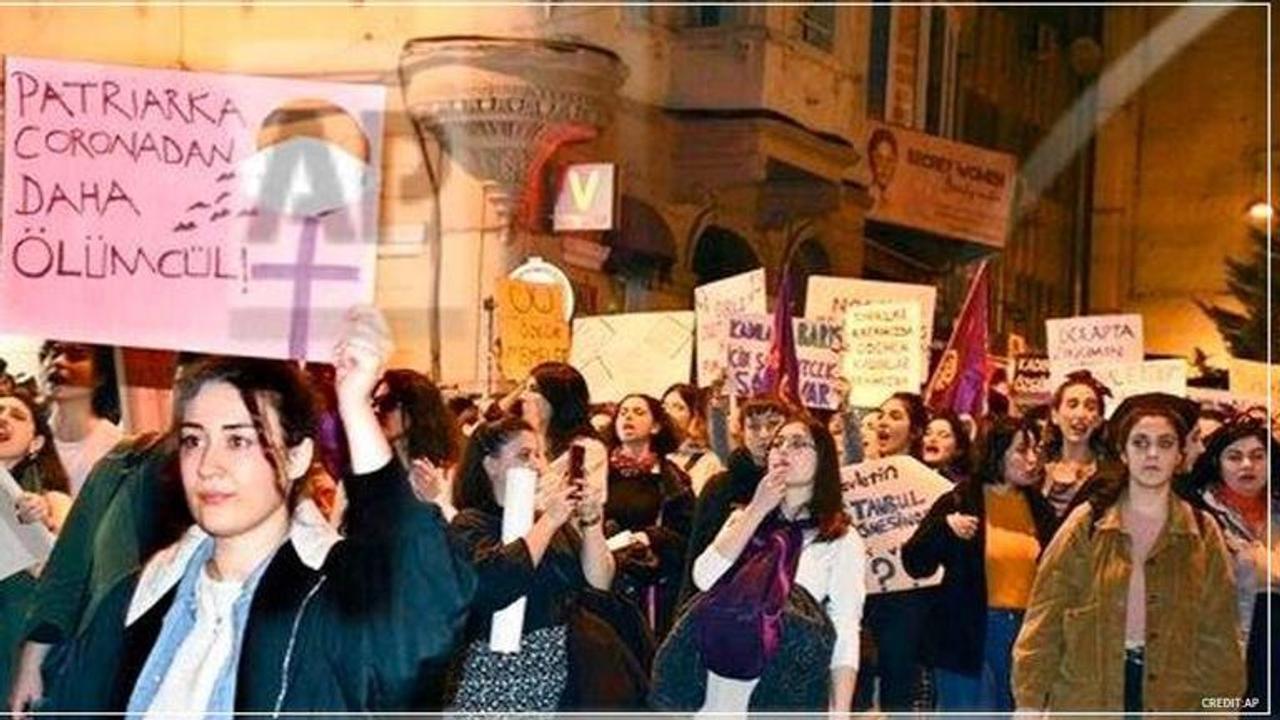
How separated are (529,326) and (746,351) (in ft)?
1.74

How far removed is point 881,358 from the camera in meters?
7.35

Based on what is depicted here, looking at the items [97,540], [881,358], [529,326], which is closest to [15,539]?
[97,540]

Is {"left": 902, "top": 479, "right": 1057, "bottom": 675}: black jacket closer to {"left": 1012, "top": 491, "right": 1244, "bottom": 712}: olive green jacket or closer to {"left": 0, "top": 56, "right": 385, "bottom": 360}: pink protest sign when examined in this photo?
{"left": 1012, "top": 491, "right": 1244, "bottom": 712}: olive green jacket

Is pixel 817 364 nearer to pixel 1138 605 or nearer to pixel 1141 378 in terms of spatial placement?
pixel 1141 378

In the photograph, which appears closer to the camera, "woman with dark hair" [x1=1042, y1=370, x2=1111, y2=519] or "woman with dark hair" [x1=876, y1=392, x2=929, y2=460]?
"woman with dark hair" [x1=1042, y1=370, x2=1111, y2=519]

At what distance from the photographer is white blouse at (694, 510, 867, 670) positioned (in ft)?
20.1

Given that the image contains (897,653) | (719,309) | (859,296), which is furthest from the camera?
(859,296)

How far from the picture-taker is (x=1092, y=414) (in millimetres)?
6848

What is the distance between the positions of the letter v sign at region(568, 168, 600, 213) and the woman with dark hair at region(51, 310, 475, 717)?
3.57 m

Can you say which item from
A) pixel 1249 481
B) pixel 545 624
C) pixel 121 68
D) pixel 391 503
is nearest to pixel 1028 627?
pixel 1249 481

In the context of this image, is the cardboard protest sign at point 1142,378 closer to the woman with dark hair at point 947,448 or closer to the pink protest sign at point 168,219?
the woman with dark hair at point 947,448

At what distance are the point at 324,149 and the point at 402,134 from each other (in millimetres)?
1122

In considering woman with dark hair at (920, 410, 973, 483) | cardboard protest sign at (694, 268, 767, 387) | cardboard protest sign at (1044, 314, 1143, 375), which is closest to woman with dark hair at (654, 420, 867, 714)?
woman with dark hair at (920, 410, 973, 483)

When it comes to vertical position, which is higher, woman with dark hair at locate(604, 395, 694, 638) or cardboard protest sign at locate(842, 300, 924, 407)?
cardboard protest sign at locate(842, 300, 924, 407)
